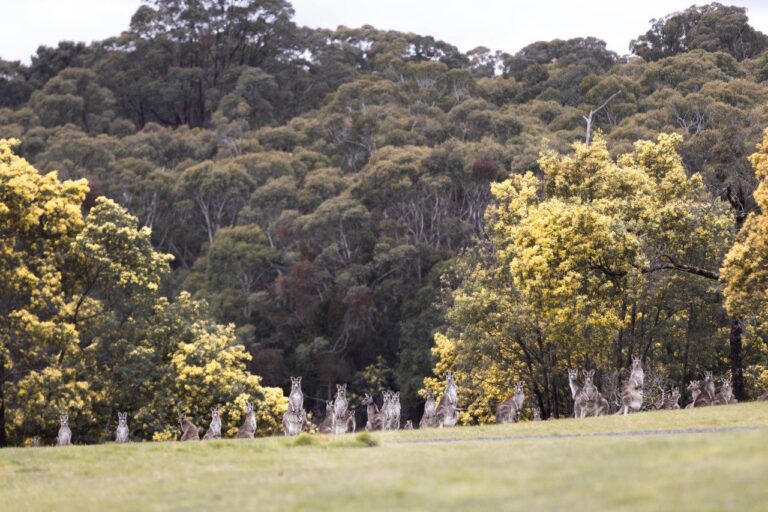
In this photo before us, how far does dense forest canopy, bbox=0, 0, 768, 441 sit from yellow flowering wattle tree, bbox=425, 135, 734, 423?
114mm

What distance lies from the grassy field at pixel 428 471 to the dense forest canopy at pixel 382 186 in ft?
35.6

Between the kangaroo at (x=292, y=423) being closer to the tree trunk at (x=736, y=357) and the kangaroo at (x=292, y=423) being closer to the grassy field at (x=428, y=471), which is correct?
the grassy field at (x=428, y=471)

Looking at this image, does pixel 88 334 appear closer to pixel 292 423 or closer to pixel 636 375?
pixel 292 423

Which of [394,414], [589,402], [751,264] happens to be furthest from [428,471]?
[394,414]

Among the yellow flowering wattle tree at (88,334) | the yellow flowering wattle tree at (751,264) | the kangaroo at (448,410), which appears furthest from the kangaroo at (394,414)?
the yellow flowering wattle tree at (751,264)

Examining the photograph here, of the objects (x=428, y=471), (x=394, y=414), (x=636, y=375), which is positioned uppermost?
(x=636, y=375)

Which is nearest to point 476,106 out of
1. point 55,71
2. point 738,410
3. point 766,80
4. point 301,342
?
point 766,80

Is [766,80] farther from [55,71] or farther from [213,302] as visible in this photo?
[55,71]

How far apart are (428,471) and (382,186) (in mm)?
57946

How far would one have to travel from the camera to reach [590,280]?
30734mm

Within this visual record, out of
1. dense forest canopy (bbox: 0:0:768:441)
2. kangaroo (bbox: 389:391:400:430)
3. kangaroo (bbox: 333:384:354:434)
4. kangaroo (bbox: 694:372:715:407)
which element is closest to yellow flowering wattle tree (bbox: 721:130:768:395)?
dense forest canopy (bbox: 0:0:768:441)

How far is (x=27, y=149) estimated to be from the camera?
87.2m

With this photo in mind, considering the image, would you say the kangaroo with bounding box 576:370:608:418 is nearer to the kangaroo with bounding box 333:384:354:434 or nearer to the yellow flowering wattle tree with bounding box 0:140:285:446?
the kangaroo with bounding box 333:384:354:434

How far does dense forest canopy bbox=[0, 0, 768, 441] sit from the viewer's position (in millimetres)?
35312
